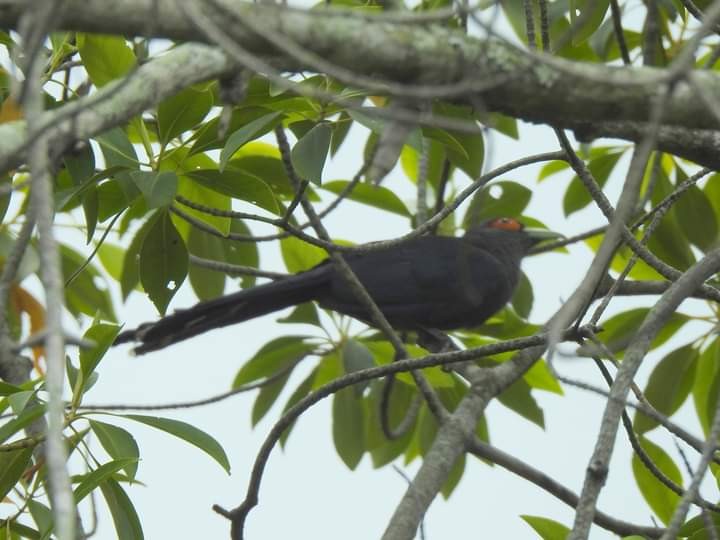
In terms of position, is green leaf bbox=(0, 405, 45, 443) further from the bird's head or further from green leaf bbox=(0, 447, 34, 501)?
the bird's head

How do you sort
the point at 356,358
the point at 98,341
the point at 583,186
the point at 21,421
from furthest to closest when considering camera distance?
the point at 583,186 → the point at 356,358 → the point at 98,341 → the point at 21,421

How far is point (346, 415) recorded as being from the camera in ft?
16.3

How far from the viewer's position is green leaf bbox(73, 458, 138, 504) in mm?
2697

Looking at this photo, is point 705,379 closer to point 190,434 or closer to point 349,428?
point 349,428

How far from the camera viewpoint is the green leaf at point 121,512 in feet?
9.70

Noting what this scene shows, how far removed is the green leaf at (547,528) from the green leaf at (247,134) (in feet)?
3.99

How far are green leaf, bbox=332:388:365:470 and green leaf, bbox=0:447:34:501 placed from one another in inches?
86.5

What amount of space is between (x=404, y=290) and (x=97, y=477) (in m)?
3.46

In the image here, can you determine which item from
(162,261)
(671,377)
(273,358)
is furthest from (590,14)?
(273,358)

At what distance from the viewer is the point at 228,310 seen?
5.33 m

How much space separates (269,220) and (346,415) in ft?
6.31

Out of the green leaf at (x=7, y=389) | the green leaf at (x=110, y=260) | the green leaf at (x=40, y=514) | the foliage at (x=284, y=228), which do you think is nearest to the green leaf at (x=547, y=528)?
the foliage at (x=284, y=228)

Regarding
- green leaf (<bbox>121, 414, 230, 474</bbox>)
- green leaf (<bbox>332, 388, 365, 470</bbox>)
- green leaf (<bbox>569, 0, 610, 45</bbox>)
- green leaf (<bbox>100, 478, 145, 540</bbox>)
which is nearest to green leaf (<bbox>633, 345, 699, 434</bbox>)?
green leaf (<bbox>332, 388, 365, 470</bbox>)

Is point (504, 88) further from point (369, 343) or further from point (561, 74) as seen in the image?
point (369, 343)
